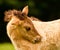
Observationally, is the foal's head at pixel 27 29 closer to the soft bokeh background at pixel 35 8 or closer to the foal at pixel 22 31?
the foal at pixel 22 31

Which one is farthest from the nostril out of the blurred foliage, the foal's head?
the blurred foliage

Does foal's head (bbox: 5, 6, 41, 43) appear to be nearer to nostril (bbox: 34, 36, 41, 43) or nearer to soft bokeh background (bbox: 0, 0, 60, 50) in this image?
nostril (bbox: 34, 36, 41, 43)

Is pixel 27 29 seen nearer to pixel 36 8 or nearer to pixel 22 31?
pixel 22 31

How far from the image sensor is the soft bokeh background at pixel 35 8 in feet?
30.5

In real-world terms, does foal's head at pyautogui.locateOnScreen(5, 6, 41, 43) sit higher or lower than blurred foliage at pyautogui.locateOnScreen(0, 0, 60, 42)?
higher

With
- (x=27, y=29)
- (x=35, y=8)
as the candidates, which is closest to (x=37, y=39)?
(x=27, y=29)

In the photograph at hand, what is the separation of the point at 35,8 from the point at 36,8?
25 mm

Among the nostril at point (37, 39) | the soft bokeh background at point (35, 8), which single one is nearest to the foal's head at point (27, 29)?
the nostril at point (37, 39)

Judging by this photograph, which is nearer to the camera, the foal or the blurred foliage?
the foal

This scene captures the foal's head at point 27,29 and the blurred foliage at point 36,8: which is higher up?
the foal's head at point 27,29

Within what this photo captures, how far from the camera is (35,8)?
9.80 meters

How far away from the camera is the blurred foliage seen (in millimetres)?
9344

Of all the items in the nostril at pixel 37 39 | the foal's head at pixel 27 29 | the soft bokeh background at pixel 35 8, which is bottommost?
the soft bokeh background at pixel 35 8

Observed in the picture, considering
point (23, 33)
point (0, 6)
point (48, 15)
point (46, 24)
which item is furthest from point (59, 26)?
point (48, 15)
